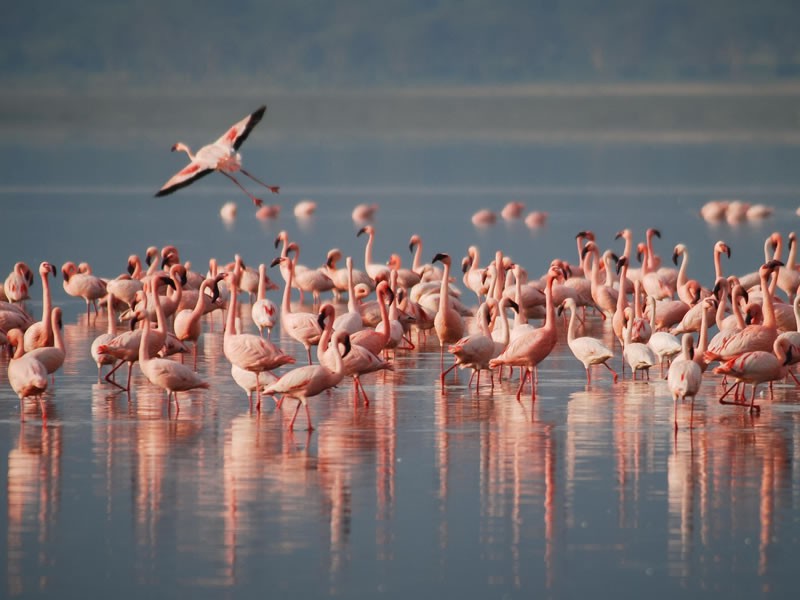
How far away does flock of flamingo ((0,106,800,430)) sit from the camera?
11.0 metres

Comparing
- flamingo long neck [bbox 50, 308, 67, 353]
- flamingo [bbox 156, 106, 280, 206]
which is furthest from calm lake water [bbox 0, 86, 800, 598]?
flamingo [bbox 156, 106, 280, 206]

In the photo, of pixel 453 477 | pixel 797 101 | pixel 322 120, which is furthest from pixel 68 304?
pixel 797 101

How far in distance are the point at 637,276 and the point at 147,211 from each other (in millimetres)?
18813

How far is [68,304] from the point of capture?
→ 18.4 meters

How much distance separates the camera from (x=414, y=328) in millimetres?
16203

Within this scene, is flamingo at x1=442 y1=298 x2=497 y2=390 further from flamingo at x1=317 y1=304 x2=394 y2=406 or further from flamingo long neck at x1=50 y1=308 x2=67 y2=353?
flamingo long neck at x1=50 y1=308 x2=67 y2=353

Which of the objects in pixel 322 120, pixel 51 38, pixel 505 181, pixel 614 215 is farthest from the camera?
pixel 51 38

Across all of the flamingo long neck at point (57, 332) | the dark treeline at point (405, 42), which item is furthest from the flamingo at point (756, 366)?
the dark treeline at point (405, 42)

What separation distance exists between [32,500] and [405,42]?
143495mm

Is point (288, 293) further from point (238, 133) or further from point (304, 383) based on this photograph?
point (304, 383)

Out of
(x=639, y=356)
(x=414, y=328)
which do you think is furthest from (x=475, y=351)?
(x=414, y=328)

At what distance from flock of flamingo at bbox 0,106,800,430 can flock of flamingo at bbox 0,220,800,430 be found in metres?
0.02

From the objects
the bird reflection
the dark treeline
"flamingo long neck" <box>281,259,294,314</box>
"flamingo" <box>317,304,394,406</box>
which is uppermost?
the dark treeline

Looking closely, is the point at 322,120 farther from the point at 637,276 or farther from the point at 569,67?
the point at 637,276
